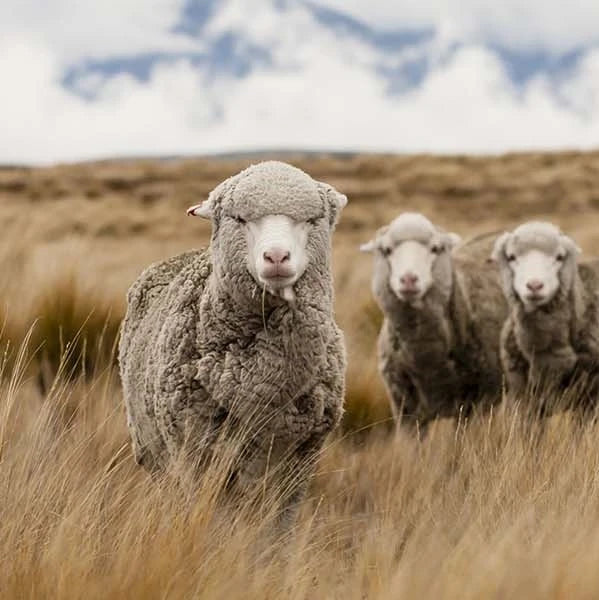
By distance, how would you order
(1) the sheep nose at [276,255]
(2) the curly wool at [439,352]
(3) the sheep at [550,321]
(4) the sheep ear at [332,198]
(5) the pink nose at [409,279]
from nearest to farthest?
(1) the sheep nose at [276,255] → (4) the sheep ear at [332,198] → (5) the pink nose at [409,279] → (3) the sheep at [550,321] → (2) the curly wool at [439,352]

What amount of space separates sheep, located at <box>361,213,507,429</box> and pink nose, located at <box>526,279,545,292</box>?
0.58 metres

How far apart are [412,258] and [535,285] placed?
65 cm

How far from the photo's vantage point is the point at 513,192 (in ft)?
70.7

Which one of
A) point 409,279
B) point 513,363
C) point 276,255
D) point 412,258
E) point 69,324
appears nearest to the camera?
point 276,255

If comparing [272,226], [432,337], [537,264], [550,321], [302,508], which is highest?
[272,226]

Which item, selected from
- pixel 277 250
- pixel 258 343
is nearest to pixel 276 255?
pixel 277 250

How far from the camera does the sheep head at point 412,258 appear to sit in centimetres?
515

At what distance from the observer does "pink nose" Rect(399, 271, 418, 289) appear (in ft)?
Answer: 16.7

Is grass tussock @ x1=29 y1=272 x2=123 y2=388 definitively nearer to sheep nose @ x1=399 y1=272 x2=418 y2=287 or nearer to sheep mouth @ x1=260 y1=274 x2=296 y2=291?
sheep nose @ x1=399 y1=272 x2=418 y2=287

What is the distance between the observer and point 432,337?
559 cm

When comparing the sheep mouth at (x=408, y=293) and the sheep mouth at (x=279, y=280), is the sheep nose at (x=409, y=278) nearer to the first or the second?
the sheep mouth at (x=408, y=293)

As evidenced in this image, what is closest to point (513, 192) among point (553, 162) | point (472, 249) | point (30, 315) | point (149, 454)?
point (553, 162)

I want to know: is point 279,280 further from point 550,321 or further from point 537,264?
point 550,321

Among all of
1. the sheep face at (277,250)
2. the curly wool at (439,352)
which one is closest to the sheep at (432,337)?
the curly wool at (439,352)
